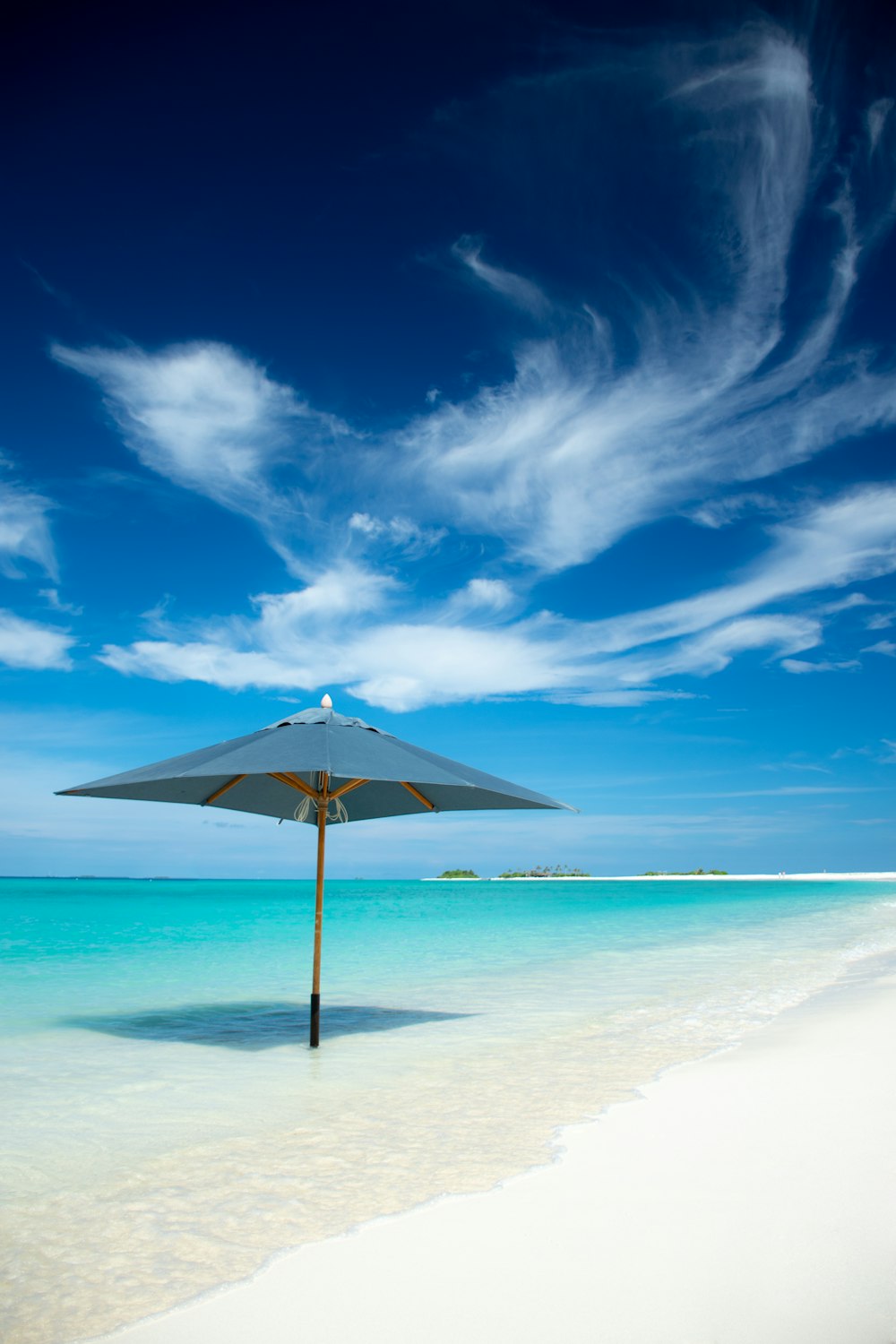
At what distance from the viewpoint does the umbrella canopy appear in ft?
19.3

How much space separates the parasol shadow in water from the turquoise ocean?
42mm

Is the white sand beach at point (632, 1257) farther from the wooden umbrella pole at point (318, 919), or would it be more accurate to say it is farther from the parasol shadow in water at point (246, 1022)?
the parasol shadow in water at point (246, 1022)

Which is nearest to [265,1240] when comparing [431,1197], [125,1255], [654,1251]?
[125,1255]

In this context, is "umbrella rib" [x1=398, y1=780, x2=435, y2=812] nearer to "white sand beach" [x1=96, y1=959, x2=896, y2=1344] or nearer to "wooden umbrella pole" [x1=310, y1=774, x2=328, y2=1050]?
"wooden umbrella pole" [x1=310, y1=774, x2=328, y2=1050]

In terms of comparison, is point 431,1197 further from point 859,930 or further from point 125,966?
point 859,930

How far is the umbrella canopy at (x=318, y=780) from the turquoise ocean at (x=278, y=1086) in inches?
49.1

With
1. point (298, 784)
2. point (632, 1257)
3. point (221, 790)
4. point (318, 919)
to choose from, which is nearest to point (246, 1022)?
point (318, 919)

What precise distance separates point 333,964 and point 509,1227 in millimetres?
11303

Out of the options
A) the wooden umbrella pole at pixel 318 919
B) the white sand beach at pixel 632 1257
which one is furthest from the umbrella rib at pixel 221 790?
the white sand beach at pixel 632 1257

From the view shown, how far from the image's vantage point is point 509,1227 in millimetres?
3105

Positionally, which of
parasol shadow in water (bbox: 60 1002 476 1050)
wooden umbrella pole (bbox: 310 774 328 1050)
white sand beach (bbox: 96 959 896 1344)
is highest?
wooden umbrella pole (bbox: 310 774 328 1050)

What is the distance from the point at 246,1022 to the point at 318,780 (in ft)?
9.61

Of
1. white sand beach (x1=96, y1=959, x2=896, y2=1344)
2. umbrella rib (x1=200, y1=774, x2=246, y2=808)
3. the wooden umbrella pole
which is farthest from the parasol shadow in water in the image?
white sand beach (x1=96, y1=959, x2=896, y2=1344)

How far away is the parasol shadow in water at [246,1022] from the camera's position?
7523 millimetres
